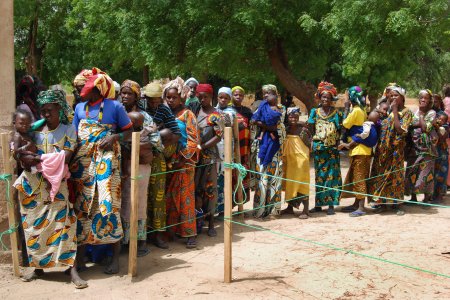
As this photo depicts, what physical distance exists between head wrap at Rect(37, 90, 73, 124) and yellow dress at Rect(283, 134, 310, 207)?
371 cm

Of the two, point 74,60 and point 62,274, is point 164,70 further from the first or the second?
point 74,60

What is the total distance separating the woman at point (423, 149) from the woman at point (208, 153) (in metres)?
3.27

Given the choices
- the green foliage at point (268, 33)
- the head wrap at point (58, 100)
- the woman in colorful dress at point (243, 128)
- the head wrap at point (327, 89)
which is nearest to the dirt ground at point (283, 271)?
the woman in colorful dress at point (243, 128)

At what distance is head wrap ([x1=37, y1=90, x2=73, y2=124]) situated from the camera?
4660 mm

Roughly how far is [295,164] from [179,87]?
2.37 meters

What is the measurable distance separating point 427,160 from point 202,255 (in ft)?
14.0

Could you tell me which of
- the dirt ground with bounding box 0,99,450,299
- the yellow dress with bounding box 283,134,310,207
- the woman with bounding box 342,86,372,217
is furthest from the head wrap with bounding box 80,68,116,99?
the woman with bounding box 342,86,372,217

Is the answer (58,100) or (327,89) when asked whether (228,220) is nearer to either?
(58,100)

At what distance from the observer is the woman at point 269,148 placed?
7.35m

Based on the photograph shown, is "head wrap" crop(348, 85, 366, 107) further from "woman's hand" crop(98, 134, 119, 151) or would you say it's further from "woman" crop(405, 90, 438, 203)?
"woman's hand" crop(98, 134, 119, 151)

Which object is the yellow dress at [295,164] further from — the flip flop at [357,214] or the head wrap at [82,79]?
the head wrap at [82,79]

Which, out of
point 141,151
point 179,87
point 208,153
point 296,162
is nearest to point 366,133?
point 296,162

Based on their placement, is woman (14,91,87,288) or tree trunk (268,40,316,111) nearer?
woman (14,91,87,288)

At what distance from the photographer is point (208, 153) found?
6473 mm
